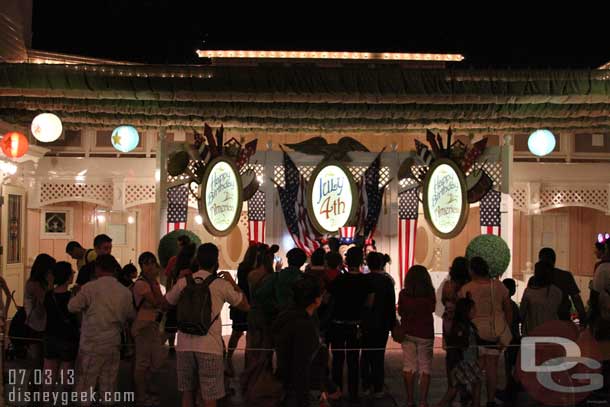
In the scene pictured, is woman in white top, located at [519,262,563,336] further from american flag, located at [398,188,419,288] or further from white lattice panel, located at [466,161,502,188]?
american flag, located at [398,188,419,288]

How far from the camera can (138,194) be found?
17.9 meters

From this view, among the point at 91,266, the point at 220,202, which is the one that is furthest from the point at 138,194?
the point at 91,266

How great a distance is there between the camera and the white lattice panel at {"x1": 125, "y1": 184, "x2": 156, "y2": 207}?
1781 cm

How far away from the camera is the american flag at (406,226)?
576 inches

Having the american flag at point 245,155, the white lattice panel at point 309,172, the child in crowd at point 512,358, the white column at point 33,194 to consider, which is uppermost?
the american flag at point 245,155

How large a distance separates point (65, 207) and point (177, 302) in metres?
12.8

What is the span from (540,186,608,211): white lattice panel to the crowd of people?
8.46 metres

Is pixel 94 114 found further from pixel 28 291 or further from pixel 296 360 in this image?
pixel 296 360

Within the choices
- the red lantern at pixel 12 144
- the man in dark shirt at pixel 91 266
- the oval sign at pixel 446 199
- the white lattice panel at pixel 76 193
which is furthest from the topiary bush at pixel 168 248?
the white lattice panel at pixel 76 193

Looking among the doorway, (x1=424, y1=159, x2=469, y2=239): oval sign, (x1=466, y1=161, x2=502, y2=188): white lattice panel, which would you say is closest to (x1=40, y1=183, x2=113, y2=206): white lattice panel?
the doorway

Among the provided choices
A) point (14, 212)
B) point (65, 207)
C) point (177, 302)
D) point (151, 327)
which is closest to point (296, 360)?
point (177, 302)

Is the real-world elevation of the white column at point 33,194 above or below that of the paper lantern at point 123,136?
below

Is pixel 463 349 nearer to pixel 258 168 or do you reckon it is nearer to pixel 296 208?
pixel 296 208

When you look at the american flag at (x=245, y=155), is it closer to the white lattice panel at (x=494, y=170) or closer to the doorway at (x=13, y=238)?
the white lattice panel at (x=494, y=170)
